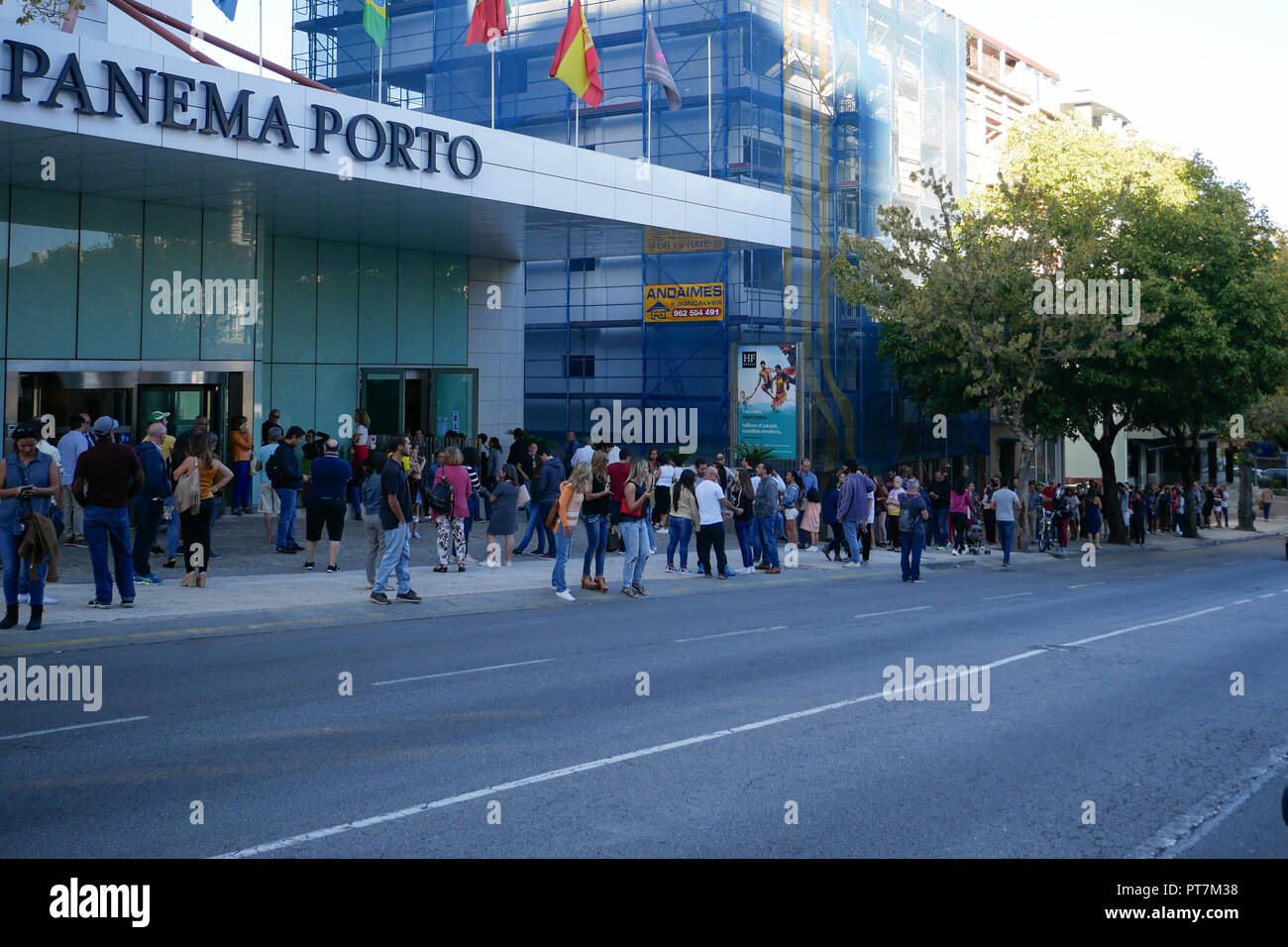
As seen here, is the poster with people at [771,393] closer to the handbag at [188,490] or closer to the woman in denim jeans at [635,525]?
the woman in denim jeans at [635,525]

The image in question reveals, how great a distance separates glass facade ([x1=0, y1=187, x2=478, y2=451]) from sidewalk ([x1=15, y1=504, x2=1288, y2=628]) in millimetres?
3106

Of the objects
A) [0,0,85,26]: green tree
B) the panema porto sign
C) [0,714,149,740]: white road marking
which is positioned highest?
[0,0,85,26]: green tree

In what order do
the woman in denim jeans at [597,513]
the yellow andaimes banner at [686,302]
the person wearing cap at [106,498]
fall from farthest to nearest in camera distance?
the yellow andaimes banner at [686,302] < the woman in denim jeans at [597,513] < the person wearing cap at [106,498]

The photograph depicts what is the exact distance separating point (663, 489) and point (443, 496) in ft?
28.7

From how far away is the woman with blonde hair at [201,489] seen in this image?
15227 millimetres

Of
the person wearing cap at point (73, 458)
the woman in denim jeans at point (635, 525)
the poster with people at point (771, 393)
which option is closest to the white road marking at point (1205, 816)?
the woman in denim jeans at point (635, 525)

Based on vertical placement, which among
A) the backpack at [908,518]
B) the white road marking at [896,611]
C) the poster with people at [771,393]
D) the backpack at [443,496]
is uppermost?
the poster with people at [771,393]

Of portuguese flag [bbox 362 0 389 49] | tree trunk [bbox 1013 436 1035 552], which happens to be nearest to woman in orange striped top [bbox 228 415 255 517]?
portuguese flag [bbox 362 0 389 49]

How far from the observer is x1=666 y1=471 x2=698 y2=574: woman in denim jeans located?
1897cm

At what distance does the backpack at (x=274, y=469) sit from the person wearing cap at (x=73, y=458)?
250cm

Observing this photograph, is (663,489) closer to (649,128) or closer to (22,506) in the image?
(649,128)

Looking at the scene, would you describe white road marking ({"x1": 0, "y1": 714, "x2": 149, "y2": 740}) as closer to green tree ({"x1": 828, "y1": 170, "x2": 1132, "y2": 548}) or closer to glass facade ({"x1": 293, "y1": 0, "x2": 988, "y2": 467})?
green tree ({"x1": 828, "y1": 170, "x2": 1132, "y2": 548})

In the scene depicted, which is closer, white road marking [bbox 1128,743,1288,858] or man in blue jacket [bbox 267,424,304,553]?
white road marking [bbox 1128,743,1288,858]

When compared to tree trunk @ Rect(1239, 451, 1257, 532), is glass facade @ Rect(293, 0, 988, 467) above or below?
above
